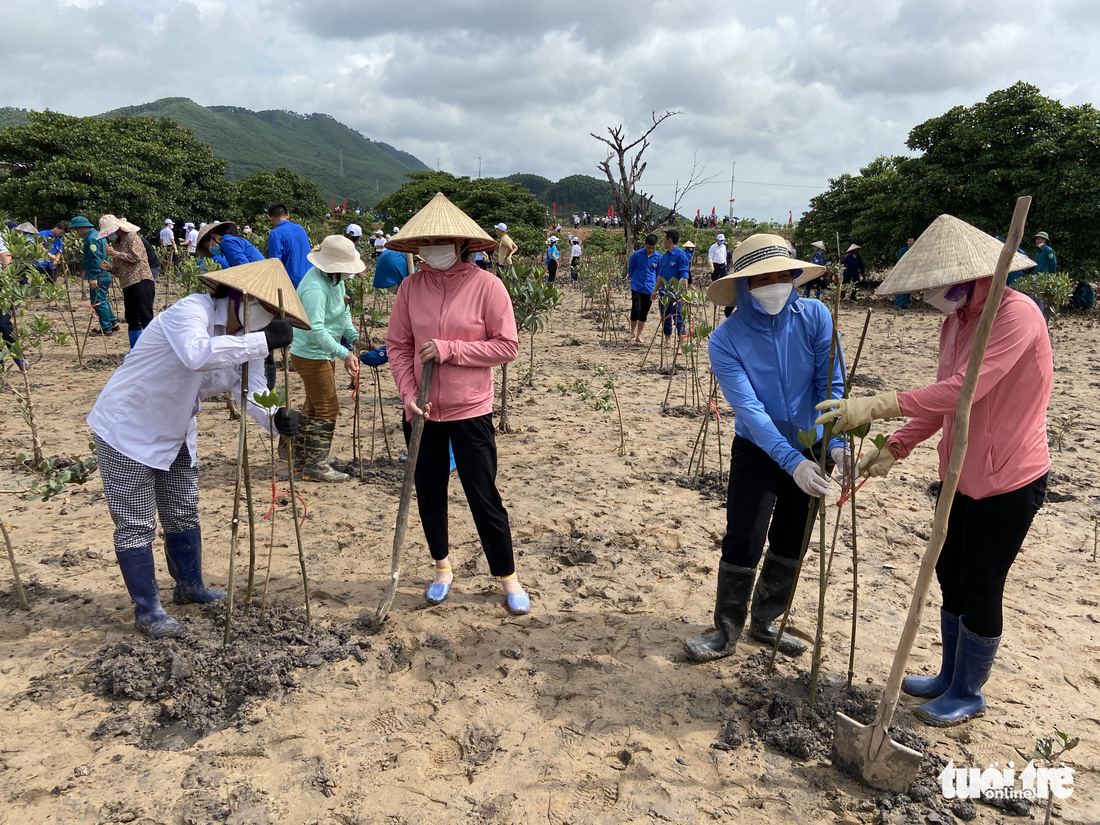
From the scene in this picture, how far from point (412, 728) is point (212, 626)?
42.4 inches

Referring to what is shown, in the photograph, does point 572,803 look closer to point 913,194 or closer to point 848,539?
point 848,539

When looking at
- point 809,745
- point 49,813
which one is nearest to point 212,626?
point 49,813

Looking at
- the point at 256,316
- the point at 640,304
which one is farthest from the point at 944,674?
the point at 640,304

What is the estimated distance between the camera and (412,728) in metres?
2.32

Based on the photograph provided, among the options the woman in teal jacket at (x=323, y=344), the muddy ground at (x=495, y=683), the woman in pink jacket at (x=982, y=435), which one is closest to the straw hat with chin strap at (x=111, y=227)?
→ the muddy ground at (x=495, y=683)

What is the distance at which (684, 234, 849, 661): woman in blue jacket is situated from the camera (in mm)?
2311

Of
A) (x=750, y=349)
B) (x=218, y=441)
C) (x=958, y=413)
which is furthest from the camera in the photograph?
(x=218, y=441)

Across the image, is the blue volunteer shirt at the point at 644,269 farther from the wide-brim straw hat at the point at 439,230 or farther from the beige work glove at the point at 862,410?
the beige work glove at the point at 862,410

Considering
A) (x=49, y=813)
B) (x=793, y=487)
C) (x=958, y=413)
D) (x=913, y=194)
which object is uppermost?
(x=913, y=194)

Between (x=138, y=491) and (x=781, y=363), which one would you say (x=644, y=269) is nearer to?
(x=781, y=363)

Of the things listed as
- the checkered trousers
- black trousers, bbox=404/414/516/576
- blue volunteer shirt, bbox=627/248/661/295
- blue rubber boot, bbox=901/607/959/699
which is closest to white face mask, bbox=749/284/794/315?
black trousers, bbox=404/414/516/576

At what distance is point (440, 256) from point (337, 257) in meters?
1.71

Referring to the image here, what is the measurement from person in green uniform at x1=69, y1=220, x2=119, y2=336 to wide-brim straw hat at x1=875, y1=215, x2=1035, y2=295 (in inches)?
329

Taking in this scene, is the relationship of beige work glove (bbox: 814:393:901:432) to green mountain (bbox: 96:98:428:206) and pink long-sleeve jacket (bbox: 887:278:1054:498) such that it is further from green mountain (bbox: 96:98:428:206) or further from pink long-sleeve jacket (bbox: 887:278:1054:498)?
green mountain (bbox: 96:98:428:206)
